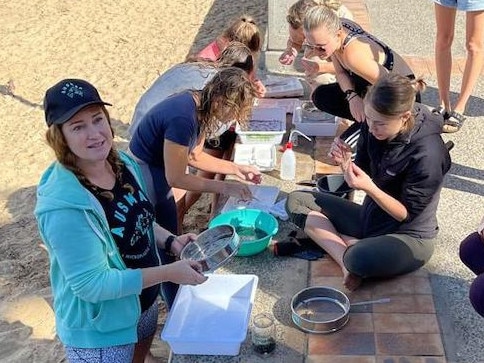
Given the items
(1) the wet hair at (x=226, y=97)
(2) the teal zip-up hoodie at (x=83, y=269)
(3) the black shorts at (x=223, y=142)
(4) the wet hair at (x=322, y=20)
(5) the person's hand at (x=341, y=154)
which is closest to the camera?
(2) the teal zip-up hoodie at (x=83, y=269)

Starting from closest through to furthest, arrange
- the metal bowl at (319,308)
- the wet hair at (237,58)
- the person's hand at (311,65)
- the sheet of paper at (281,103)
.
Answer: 1. the metal bowl at (319,308)
2. the wet hair at (237,58)
3. the person's hand at (311,65)
4. the sheet of paper at (281,103)

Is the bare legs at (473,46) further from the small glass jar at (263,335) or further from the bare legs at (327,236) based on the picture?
the small glass jar at (263,335)

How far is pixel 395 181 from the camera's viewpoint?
10.7ft

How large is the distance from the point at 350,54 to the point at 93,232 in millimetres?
2398

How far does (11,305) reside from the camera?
165 inches

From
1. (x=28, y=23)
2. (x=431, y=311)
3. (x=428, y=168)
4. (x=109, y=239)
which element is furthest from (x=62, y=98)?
(x=28, y=23)

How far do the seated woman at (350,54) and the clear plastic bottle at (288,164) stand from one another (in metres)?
0.42

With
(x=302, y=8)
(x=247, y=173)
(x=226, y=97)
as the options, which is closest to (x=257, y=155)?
(x=247, y=173)

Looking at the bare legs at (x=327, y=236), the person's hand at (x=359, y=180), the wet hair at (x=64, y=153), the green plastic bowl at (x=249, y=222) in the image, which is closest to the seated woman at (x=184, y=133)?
the green plastic bowl at (x=249, y=222)

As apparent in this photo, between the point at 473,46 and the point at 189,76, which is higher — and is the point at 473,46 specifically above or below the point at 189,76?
below

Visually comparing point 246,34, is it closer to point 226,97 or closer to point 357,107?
point 357,107

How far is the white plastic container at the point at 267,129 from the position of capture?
459 cm

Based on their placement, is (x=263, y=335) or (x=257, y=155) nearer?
(x=263, y=335)

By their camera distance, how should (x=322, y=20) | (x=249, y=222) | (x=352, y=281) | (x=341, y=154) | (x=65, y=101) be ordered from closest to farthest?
(x=65, y=101)
(x=352, y=281)
(x=341, y=154)
(x=249, y=222)
(x=322, y=20)
